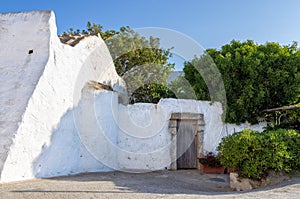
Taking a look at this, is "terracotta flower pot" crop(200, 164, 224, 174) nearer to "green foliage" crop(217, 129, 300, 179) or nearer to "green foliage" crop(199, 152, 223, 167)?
"green foliage" crop(199, 152, 223, 167)

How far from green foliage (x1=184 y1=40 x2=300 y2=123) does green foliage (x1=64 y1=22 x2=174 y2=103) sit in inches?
113

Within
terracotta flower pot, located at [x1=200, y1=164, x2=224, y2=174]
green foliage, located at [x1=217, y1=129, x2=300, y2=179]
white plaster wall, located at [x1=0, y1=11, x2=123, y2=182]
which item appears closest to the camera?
green foliage, located at [x1=217, y1=129, x2=300, y2=179]

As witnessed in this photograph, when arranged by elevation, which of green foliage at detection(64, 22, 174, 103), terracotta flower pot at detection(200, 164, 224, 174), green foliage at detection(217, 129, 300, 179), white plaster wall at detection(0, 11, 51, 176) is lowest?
terracotta flower pot at detection(200, 164, 224, 174)

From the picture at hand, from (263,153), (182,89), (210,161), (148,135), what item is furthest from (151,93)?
(263,153)

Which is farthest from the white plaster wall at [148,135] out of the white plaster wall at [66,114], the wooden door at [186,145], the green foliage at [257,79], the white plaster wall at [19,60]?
the white plaster wall at [19,60]

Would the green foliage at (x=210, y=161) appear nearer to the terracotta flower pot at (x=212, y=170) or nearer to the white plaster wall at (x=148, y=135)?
the terracotta flower pot at (x=212, y=170)

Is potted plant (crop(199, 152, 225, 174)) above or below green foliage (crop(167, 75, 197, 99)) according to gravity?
below

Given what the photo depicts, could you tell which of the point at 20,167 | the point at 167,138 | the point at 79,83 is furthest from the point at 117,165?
the point at 20,167

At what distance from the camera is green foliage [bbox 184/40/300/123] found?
852 cm

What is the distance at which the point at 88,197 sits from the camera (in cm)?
396

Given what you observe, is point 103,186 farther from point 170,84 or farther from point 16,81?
point 170,84

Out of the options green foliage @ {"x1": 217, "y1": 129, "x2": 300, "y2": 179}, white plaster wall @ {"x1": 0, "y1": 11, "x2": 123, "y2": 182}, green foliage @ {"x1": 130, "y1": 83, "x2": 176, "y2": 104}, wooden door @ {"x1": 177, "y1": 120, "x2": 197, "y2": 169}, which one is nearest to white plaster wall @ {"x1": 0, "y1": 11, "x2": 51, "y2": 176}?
white plaster wall @ {"x1": 0, "y1": 11, "x2": 123, "y2": 182}

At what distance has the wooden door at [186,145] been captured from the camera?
8867 millimetres

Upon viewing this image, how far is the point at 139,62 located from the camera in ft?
39.8
